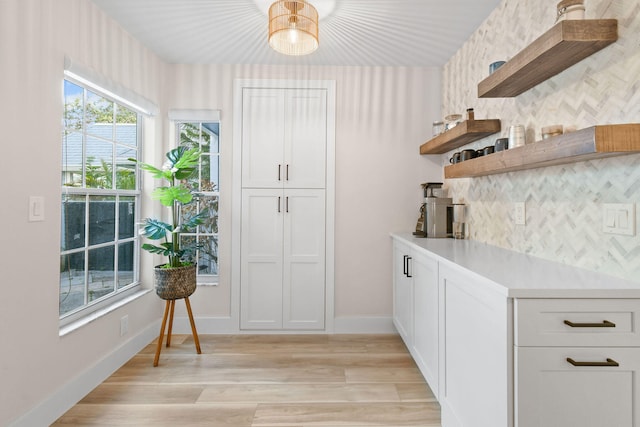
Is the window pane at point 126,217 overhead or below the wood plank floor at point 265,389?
overhead

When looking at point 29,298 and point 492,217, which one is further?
point 492,217

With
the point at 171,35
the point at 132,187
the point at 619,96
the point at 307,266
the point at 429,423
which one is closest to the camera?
the point at 619,96

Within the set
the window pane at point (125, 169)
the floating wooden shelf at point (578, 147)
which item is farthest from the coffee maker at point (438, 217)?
the window pane at point (125, 169)

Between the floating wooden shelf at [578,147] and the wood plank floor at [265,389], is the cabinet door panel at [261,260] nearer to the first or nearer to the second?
the wood plank floor at [265,389]

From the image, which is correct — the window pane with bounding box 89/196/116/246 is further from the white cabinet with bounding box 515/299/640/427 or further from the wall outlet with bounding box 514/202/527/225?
the wall outlet with bounding box 514/202/527/225

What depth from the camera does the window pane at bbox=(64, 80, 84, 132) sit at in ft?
7.01

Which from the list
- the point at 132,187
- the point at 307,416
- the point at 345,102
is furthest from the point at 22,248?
the point at 345,102

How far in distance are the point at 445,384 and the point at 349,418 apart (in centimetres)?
57

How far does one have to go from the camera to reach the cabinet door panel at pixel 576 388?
43.6 inches

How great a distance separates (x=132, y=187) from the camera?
114 inches

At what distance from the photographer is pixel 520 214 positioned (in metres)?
1.94

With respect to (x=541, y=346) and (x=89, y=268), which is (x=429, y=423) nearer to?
(x=541, y=346)

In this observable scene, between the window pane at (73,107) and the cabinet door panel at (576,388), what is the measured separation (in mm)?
2660

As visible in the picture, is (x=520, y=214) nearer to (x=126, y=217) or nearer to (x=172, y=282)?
(x=172, y=282)
